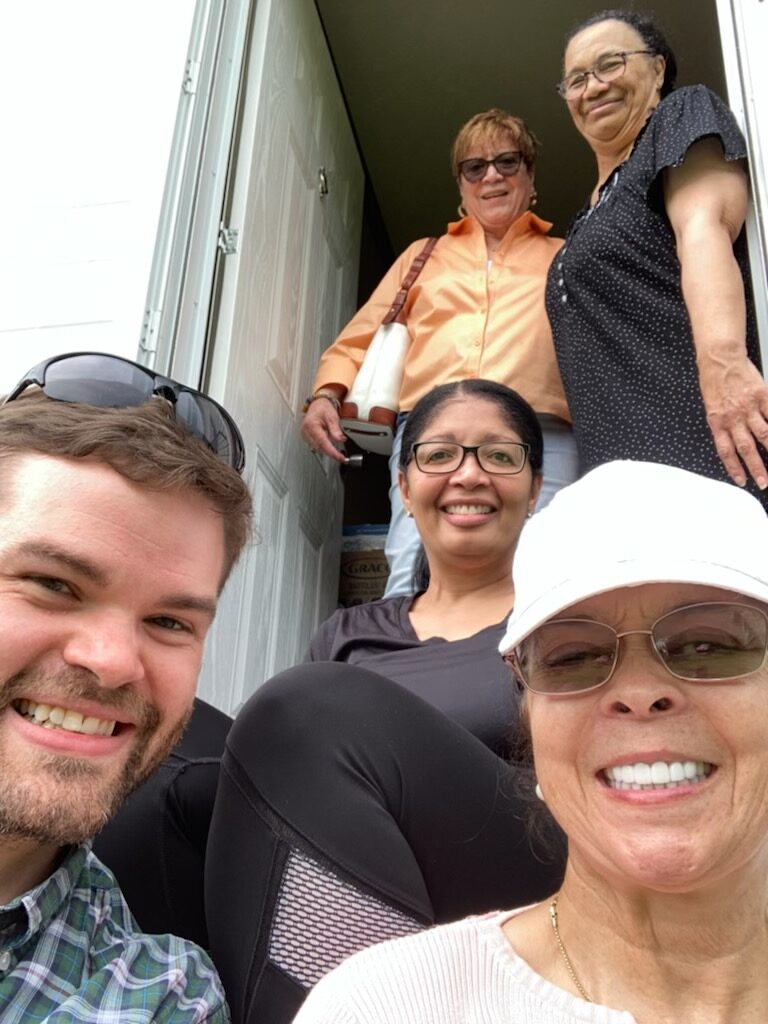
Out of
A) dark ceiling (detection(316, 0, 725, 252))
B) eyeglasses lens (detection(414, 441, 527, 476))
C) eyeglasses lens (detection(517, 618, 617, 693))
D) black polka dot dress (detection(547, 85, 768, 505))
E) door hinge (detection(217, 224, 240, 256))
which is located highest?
dark ceiling (detection(316, 0, 725, 252))

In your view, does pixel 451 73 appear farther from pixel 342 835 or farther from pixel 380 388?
pixel 342 835

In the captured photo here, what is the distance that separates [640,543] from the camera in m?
0.72

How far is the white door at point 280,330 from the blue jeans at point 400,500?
12.1 inches

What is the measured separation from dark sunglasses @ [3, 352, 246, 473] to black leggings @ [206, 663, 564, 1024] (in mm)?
318

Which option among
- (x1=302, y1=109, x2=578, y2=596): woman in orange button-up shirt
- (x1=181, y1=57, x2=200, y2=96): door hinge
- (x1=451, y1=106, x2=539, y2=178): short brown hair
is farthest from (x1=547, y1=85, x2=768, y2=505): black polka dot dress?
(x1=181, y1=57, x2=200, y2=96): door hinge

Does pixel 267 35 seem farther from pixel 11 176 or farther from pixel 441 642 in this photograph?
pixel 441 642

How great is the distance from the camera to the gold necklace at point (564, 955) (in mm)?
712

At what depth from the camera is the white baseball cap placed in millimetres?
710

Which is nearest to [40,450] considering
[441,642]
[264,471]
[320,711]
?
[320,711]

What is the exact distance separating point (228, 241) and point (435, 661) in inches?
45.2

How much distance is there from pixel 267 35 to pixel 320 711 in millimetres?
1961

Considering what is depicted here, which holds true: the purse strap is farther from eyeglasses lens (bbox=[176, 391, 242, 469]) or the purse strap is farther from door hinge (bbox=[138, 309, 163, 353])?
eyeglasses lens (bbox=[176, 391, 242, 469])

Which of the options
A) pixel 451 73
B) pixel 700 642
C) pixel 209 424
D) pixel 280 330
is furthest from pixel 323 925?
pixel 451 73

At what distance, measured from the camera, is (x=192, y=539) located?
100 centimetres
